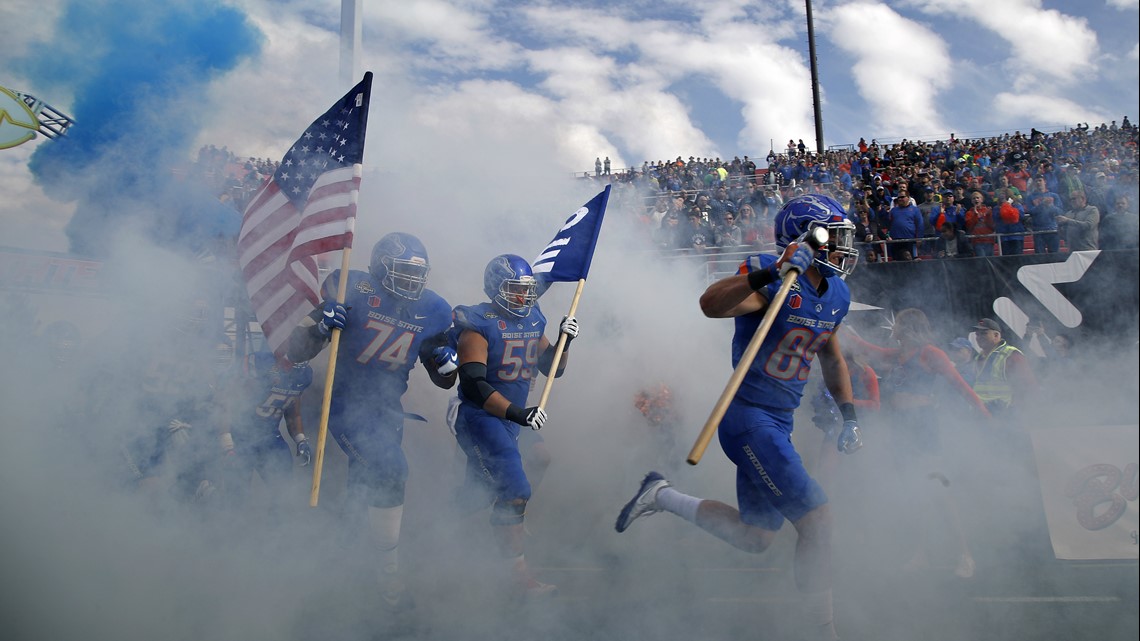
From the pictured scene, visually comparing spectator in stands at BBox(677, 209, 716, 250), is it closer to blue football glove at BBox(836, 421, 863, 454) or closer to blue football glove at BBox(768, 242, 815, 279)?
blue football glove at BBox(836, 421, 863, 454)

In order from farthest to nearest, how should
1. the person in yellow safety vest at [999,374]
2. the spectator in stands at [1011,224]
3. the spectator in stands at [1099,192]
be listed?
the spectator in stands at [1011,224] < the spectator in stands at [1099,192] < the person in yellow safety vest at [999,374]

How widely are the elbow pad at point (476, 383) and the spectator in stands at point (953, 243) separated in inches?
254

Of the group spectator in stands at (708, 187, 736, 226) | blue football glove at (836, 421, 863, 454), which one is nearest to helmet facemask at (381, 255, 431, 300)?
blue football glove at (836, 421, 863, 454)

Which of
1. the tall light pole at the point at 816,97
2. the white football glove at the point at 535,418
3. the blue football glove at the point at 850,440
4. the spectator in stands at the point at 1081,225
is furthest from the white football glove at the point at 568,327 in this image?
the tall light pole at the point at 816,97

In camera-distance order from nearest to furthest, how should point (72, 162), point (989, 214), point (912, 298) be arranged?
point (72, 162) < point (912, 298) < point (989, 214)

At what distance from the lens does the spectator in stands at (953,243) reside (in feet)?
30.7

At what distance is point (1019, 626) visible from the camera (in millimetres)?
4203

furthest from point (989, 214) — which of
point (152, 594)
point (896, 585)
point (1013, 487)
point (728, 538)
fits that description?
point (152, 594)

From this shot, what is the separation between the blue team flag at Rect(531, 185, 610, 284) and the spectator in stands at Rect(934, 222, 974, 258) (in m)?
5.31

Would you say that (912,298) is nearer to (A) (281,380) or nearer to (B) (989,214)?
(B) (989,214)

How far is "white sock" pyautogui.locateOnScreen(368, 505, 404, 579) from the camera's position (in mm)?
4980

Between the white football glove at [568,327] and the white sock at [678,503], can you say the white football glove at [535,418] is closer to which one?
the white football glove at [568,327]

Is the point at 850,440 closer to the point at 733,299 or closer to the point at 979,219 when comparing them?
the point at 733,299

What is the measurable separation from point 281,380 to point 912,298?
6.24 meters
